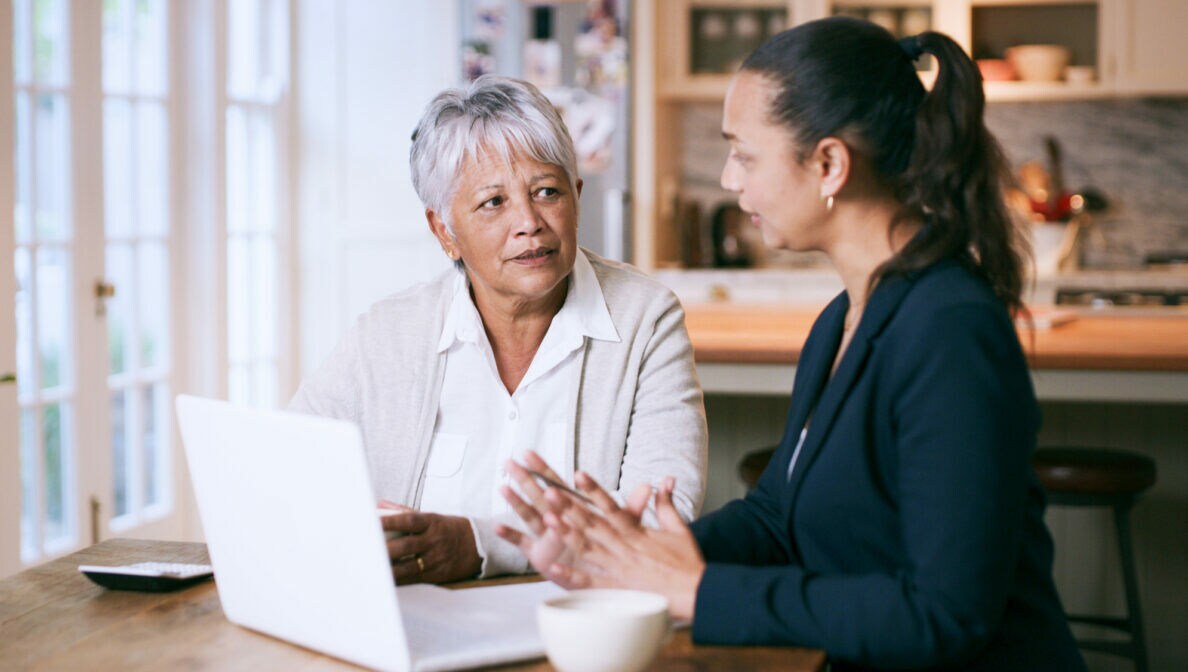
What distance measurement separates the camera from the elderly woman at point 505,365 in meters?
1.78

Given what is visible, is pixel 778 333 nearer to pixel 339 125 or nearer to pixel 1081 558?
pixel 1081 558

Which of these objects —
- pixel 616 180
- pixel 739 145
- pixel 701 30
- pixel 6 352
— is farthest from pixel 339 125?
pixel 739 145

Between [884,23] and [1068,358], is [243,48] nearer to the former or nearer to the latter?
[884,23]

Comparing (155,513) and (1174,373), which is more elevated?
(1174,373)

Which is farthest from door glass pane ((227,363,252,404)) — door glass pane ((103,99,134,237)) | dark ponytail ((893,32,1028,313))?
dark ponytail ((893,32,1028,313))

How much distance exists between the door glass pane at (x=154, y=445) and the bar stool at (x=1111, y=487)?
274cm

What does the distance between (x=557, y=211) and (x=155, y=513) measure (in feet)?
9.07

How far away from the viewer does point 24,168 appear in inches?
131

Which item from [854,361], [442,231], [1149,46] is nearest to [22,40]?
[442,231]

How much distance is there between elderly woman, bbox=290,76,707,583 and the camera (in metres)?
1.78

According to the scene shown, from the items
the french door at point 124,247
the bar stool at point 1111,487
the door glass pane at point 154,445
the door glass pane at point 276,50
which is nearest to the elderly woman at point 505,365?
the bar stool at point 1111,487

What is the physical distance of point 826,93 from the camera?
1.29 m

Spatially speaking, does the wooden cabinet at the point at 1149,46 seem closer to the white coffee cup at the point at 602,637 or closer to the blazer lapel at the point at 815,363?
the blazer lapel at the point at 815,363

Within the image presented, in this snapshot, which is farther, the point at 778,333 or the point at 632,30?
the point at 632,30
